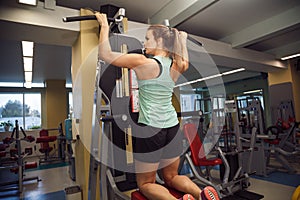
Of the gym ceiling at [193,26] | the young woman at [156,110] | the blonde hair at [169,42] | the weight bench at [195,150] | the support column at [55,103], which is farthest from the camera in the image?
the support column at [55,103]

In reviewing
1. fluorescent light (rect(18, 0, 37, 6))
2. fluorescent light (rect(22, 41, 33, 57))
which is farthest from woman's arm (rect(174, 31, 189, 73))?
fluorescent light (rect(22, 41, 33, 57))

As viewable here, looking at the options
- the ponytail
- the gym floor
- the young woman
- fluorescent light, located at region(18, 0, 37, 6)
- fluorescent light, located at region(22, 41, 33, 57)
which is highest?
fluorescent light, located at region(22, 41, 33, 57)

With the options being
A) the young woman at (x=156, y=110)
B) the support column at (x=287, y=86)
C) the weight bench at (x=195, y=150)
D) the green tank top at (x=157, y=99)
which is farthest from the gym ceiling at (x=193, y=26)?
the green tank top at (x=157, y=99)

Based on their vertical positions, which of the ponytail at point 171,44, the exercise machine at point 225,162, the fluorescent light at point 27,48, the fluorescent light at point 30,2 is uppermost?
the fluorescent light at point 27,48

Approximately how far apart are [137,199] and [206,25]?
3488 millimetres

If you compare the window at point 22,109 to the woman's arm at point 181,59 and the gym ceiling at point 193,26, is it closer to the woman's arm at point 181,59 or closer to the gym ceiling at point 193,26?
the gym ceiling at point 193,26

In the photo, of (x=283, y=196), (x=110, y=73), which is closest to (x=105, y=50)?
(x=110, y=73)

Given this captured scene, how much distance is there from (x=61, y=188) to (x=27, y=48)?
9.05 ft

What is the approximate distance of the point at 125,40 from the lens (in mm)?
1865

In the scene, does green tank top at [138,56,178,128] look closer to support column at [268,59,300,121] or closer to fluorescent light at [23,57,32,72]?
fluorescent light at [23,57,32,72]

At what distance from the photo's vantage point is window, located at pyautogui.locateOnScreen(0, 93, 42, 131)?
846 cm

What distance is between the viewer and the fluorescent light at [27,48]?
3.96 metres

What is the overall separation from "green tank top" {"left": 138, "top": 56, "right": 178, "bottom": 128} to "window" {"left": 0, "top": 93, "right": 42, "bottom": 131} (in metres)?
8.84

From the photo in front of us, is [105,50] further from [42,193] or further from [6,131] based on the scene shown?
[6,131]
